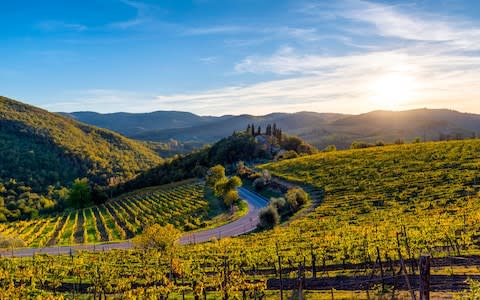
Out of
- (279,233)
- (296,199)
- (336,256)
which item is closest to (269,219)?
(279,233)

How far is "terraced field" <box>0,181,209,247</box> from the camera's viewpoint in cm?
7044

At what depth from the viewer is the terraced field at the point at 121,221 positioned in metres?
70.4

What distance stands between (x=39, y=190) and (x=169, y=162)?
178ft

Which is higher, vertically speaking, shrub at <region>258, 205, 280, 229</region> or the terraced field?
shrub at <region>258, 205, 280, 229</region>

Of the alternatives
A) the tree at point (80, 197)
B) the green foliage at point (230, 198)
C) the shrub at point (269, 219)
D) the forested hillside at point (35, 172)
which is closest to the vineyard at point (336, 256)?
the shrub at point (269, 219)

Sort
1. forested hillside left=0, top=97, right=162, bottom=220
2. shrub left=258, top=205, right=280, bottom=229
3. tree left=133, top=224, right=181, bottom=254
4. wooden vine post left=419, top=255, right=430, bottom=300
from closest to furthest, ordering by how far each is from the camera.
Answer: wooden vine post left=419, top=255, right=430, bottom=300 → tree left=133, top=224, right=181, bottom=254 → shrub left=258, top=205, right=280, bottom=229 → forested hillside left=0, top=97, right=162, bottom=220

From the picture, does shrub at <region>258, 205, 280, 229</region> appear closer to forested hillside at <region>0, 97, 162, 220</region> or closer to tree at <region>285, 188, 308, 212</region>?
tree at <region>285, 188, 308, 212</region>

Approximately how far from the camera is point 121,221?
275 feet

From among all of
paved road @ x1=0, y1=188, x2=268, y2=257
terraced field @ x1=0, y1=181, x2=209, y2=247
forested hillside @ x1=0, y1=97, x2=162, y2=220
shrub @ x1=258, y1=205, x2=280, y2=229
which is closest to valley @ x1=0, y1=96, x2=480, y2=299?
shrub @ x1=258, y1=205, x2=280, y2=229

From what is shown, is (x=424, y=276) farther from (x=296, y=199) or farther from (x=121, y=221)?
(x=121, y=221)

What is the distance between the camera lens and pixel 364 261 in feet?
88.3

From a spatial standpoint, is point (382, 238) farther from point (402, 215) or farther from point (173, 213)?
point (173, 213)

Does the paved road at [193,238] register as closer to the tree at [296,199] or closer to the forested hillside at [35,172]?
the tree at [296,199]

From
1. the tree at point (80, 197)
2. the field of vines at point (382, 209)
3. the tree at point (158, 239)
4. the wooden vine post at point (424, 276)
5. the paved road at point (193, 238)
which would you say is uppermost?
the wooden vine post at point (424, 276)
